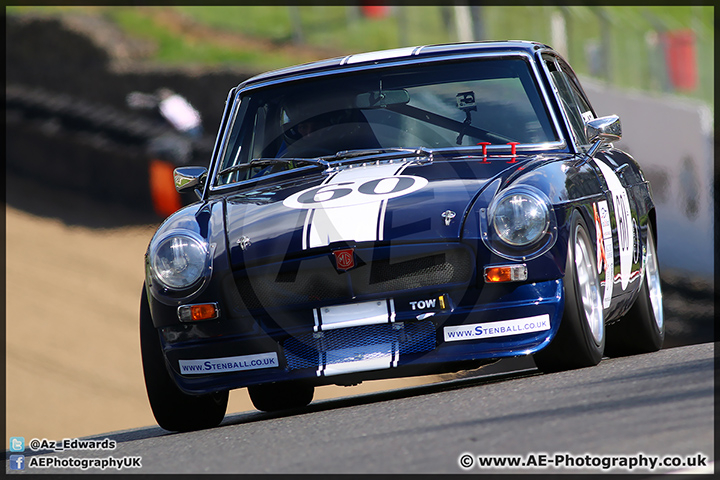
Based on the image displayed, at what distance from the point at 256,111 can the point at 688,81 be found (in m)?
14.6

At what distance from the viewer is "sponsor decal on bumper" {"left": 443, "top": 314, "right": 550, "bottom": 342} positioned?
454cm

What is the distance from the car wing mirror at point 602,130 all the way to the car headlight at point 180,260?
2030mm

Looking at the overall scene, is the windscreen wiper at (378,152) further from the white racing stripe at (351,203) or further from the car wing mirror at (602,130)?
the car wing mirror at (602,130)

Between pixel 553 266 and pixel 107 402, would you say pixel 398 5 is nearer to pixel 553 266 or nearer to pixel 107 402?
pixel 107 402

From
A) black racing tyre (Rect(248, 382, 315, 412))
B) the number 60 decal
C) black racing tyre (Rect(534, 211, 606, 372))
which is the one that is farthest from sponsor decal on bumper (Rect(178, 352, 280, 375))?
black racing tyre (Rect(248, 382, 315, 412))

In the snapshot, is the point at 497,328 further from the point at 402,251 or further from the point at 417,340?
the point at 402,251

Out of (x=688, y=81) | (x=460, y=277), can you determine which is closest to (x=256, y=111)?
(x=460, y=277)

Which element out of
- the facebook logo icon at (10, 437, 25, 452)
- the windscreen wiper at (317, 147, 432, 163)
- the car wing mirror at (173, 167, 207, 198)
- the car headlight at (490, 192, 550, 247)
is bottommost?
the facebook logo icon at (10, 437, 25, 452)

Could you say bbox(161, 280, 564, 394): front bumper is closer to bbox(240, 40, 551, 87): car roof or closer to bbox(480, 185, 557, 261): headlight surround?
bbox(480, 185, 557, 261): headlight surround

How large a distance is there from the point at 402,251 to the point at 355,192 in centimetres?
42

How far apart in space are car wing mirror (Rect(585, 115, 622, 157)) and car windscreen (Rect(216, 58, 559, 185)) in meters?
0.34

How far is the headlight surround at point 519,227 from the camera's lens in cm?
454

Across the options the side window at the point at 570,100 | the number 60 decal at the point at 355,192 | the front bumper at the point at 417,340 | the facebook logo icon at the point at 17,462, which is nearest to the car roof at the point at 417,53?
the side window at the point at 570,100

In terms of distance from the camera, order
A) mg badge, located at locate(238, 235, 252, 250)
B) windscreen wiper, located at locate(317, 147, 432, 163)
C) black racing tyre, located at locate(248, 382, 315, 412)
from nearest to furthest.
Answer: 1. mg badge, located at locate(238, 235, 252, 250)
2. windscreen wiper, located at locate(317, 147, 432, 163)
3. black racing tyre, located at locate(248, 382, 315, 412)
